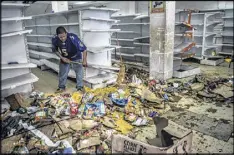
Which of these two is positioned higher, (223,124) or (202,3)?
(202,3)

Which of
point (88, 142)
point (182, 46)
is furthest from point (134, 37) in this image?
point (88, 142)

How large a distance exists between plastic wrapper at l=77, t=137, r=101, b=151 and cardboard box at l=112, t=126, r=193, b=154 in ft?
1.62

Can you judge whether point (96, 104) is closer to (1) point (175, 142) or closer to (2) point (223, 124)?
(1) point (175, 142)

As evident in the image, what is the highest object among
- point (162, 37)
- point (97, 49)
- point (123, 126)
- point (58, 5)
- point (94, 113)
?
point (58, 5)

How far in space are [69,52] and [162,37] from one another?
268 cm

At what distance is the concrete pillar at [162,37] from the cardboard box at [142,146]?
3728 mm

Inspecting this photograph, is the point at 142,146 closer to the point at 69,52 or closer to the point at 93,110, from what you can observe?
the point at 93,110

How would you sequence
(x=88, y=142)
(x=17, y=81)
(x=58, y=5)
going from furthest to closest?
(x=58, y=5)
(x=17, y=81)
(x=88, y=142)

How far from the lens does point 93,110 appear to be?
4.05 metres

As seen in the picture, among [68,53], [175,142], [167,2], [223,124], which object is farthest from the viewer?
[167,2]

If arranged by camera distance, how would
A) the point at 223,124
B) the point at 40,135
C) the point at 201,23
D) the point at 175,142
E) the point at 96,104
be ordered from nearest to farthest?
the point at 175,142 → the point at 40,135 → the point at 223,124 → the point at 96,104 → the point at 201,23

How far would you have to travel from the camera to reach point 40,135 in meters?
3.20

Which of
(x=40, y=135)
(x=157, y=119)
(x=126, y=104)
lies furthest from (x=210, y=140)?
(x=40, y=135)

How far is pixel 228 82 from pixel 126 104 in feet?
11.0
